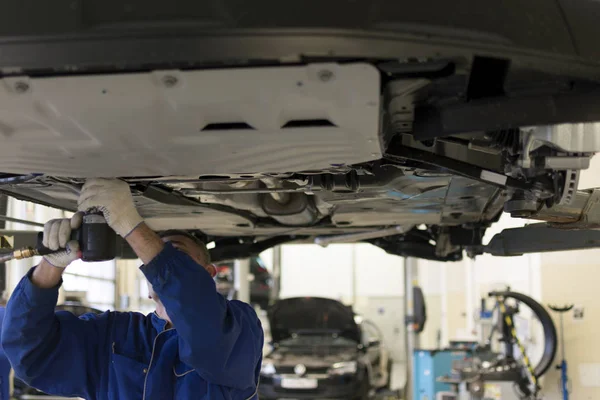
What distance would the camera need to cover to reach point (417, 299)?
25.7ft

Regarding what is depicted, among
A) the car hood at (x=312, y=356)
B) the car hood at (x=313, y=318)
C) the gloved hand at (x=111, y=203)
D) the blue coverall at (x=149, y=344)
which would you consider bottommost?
the car hood at (x=312, y=356)

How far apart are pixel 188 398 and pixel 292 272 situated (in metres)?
14.1

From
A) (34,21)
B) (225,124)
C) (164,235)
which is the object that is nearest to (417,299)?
(164,235)

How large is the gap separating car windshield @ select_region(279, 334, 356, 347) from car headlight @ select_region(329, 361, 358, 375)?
2.66 ft

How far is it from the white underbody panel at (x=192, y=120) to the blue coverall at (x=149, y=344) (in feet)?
1.37

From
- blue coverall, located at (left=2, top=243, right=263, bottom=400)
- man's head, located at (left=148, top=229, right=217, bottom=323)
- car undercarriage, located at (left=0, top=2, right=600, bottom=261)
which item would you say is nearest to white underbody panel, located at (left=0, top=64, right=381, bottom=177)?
car undercarriage, located at (left=0, top=2, right=600, bottom=261)

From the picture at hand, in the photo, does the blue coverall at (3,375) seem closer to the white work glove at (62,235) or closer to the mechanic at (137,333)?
the mechanic at (137,333)

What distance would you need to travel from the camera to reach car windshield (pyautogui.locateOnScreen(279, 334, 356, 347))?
9.49 meters

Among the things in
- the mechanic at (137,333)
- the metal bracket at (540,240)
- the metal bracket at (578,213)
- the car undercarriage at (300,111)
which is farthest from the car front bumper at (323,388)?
the car undercarriage at (300,111)

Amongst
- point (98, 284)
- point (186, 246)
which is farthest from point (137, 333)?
point (98, 284)

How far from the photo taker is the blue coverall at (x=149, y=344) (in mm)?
2193

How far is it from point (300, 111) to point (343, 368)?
289 inches

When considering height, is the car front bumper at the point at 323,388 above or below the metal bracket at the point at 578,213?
below

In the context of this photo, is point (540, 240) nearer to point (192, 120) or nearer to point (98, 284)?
point (192, 120)
